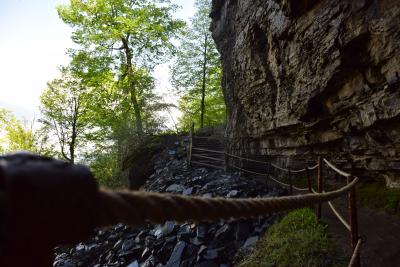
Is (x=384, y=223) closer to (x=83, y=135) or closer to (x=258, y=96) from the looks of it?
(x=258, y=96)

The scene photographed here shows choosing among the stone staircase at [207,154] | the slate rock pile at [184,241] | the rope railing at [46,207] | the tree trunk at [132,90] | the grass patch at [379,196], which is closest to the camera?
the rope railing at [46,207]

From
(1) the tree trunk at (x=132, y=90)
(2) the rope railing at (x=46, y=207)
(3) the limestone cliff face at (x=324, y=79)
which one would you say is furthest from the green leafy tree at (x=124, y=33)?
(2) the rope railing at (x=46, y=207)

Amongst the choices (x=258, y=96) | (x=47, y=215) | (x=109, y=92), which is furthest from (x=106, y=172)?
(x=47, y=215)

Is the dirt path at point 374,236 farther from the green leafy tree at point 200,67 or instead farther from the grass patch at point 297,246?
the green leafy tree at point 200,67

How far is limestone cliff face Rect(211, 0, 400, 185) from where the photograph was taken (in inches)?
201

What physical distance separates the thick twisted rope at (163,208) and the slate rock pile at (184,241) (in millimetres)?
3588

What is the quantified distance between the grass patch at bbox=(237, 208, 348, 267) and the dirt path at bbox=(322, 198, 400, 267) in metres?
0.23

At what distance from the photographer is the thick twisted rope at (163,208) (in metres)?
0.50

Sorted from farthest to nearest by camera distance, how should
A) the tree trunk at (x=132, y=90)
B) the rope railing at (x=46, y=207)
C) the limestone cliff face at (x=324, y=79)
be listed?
the tree trunk at (x=132, y=90), the limestone cliff face at (x=324, y=79), the rope railing at (x=46, y=207)

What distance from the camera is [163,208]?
64 cm

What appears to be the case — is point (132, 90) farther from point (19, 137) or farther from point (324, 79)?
point (324, 79)

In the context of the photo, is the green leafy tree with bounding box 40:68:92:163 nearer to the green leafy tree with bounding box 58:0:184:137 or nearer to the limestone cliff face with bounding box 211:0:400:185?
the green leafy tree with bounding box 58:0:184:137

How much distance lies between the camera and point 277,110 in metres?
9.20

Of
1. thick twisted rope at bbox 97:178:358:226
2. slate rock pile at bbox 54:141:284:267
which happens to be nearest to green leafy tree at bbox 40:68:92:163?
slate rock pile at bbox 54:141:284:267
